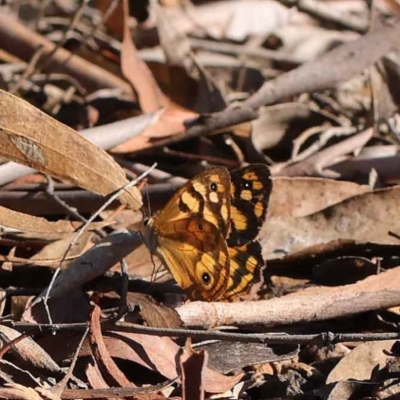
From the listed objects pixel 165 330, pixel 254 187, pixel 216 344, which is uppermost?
pixel 254 187

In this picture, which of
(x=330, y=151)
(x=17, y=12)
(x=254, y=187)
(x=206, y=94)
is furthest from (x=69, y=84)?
(x=254, y=187)

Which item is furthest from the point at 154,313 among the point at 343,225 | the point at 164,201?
the point at 343,225

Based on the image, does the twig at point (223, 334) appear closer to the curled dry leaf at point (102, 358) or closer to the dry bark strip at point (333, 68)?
the curled dry leaf at point (102, 358)

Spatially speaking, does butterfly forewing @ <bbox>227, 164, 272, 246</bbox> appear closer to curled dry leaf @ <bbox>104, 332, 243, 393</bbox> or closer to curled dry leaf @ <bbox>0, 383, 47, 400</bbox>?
curled dry leaf @ <bbox>104, 332, 243, 393</bbox>

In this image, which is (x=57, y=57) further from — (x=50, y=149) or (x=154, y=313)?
(x=154, y=313)

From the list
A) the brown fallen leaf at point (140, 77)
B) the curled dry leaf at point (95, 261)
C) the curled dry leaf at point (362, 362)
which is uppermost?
the brown fallen leaf at point (140, 77)

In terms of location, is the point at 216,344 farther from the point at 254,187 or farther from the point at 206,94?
the point at 206,94

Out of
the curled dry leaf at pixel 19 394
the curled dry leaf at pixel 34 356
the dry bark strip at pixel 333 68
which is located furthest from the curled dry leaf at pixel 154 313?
Answer: the dry bark strip at pixel 333 68
